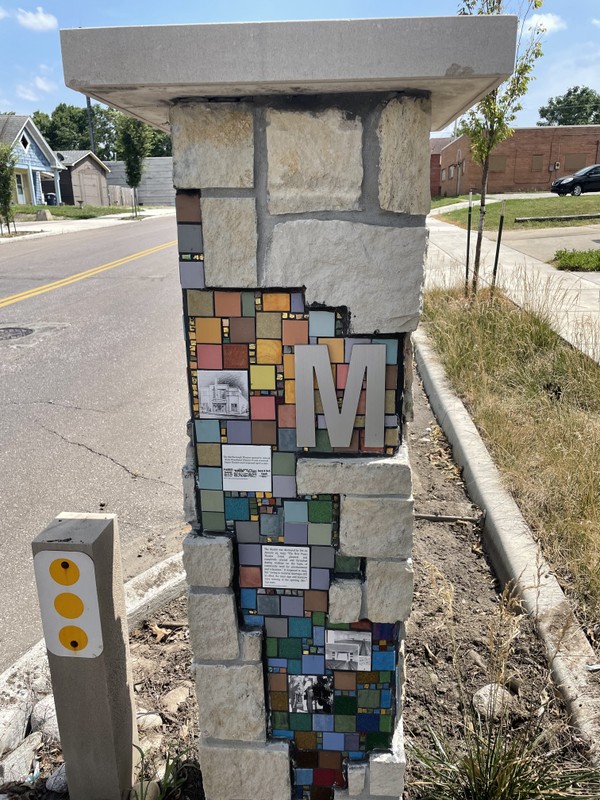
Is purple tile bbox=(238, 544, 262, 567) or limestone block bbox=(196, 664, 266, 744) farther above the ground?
purple tile bbox=(238, 544, 262, 567)

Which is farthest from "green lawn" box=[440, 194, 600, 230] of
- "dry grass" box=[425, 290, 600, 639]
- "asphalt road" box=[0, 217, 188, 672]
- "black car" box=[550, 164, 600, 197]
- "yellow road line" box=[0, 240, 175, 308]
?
"dry grass" box=[425, 290, 600, 639]

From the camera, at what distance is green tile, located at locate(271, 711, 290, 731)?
1942mm

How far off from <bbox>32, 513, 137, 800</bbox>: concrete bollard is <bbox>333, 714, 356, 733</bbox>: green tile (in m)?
0.63

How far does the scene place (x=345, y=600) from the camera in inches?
70.3

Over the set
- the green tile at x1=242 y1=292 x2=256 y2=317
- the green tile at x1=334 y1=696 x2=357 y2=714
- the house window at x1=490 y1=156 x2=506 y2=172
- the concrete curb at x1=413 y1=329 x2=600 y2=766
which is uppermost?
the house window at x1=490 y1=156 x2=506 y2=172

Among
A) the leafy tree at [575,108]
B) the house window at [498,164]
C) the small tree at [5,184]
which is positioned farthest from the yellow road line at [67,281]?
the leafy tree at [575,108]

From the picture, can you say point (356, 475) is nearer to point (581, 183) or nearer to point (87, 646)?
point (87, 646)

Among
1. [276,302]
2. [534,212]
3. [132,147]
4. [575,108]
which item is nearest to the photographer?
[276,302]

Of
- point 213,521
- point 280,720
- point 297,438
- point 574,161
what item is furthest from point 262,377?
point 574,161

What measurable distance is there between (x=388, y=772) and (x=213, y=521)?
2.88ft

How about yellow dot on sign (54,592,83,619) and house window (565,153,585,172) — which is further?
house window (565,153,585,172)

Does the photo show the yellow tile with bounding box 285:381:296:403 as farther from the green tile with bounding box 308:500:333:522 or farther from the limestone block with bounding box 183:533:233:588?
the limestone block with bounding box 183:533:233:588

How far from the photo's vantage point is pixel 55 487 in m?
4.29

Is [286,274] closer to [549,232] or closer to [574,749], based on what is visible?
[574,749]
